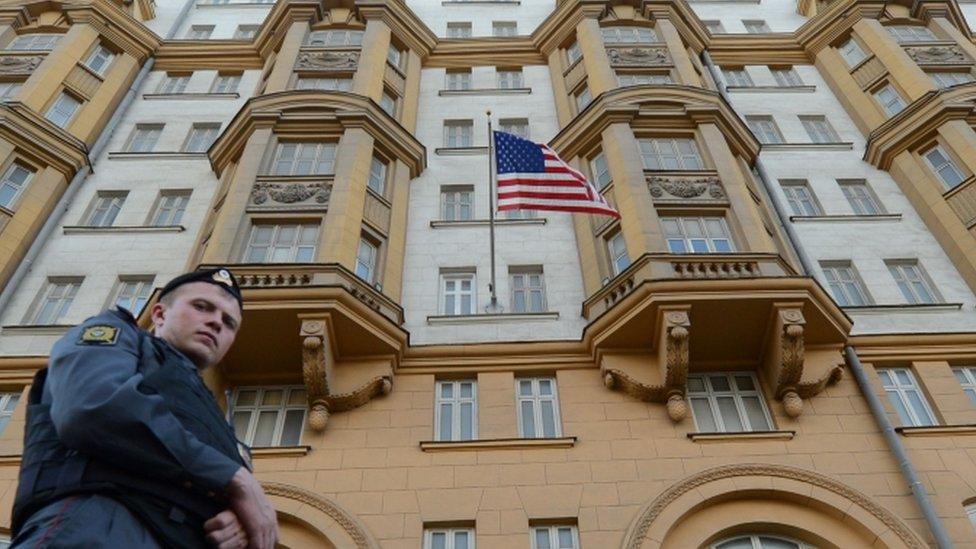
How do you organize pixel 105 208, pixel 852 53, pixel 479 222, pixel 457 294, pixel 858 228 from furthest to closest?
pixel 852 53, pixel 105 208, pixel 858 228, pixel 479 222, pixel 457 294

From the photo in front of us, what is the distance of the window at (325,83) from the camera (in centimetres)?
2327

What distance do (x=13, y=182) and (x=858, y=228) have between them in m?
23.5

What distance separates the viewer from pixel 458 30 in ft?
103

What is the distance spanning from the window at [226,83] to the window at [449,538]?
1977 centimetres

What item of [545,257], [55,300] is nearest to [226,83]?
[55,300]

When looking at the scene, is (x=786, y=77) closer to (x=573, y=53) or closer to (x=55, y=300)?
(x=573, y=53)

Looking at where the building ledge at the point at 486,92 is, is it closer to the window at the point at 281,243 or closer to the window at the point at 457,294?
the window at the point at 457,294

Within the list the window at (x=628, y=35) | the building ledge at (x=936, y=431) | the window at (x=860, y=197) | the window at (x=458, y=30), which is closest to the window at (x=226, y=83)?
the window at (x=458, y=30)

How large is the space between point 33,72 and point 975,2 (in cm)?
3877

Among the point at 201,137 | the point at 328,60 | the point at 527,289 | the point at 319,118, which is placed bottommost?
the point at 527,289

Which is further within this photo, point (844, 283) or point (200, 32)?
point (200, 32)

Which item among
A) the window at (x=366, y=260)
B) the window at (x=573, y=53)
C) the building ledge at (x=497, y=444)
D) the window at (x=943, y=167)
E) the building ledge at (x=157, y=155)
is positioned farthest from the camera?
the window at (x=573, y=53)

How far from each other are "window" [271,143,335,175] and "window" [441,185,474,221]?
3372 millimetres

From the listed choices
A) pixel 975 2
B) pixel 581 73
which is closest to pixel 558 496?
pixel 581 73
